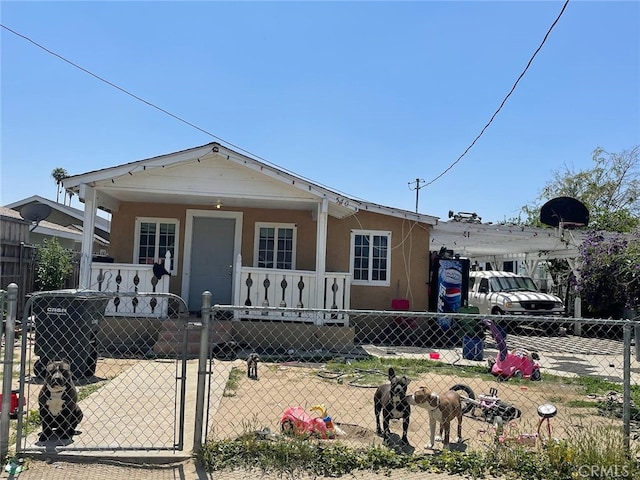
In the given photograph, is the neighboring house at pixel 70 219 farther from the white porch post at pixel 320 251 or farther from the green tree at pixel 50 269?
the white porch post at pixel 320 251

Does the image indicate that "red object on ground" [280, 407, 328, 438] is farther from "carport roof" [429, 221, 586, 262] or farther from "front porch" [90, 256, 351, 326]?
"carport roof" [429, 221, 586, 262]

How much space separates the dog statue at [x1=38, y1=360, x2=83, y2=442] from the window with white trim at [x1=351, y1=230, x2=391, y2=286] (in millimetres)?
9030

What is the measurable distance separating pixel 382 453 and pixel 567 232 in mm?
12237

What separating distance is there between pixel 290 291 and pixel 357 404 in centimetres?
501

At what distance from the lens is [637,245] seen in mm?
10211

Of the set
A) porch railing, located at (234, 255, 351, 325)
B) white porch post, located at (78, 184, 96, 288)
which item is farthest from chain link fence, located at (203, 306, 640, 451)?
white porch post, located at (78, 184, 96, 288)

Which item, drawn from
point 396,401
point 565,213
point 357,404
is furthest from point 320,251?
point 565,213

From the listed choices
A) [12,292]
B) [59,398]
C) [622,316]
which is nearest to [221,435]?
[59,398]

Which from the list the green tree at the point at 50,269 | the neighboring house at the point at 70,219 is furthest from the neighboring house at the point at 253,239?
the neighboring house at the point at 70,219

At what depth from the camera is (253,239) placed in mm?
12375

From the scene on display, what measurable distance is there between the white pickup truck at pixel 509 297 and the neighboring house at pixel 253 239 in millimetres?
4213

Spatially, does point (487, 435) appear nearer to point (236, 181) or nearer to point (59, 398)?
point (59, 398)

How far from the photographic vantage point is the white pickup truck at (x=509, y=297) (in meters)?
15.4

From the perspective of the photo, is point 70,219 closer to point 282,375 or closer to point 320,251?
point 320,251
